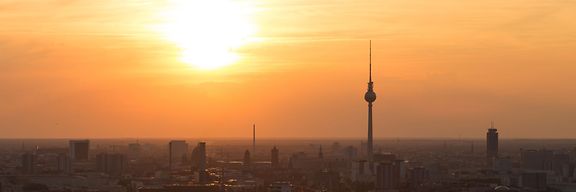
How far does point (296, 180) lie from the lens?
480ft

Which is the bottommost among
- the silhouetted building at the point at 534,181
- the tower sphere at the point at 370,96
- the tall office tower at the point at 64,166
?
the silhouetted building at the point at 534,181

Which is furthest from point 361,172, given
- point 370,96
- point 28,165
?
point 28,165

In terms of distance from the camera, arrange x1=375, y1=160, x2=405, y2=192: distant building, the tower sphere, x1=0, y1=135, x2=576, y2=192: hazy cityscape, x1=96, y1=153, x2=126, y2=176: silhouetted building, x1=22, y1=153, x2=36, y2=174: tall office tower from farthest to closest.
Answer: x1=96, y1=153, x2=126, y2=176: silhouetted building < x1=22, y1=153, x2=36, y2=174: tall office tower < the tower sphere < x1=375, y1=160, x2=405, y2=192: distant building < x1=0, y1=135, x2=576, y2=192: hazy cityscape

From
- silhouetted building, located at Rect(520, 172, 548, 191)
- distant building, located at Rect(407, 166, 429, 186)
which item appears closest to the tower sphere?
distant building, located at Rect(407, 166, 429, 186)

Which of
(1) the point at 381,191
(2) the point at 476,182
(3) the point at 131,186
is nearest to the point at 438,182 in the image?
(2) the point at 476,182

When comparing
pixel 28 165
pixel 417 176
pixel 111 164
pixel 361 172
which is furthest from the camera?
pixel 111 164

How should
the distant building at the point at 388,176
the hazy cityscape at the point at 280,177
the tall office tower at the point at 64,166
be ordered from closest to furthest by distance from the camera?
1. the hazy cityscape at the point at 280,177
2. the distant building at the point at 388,176
3. the tall office tower at the point at 64,166

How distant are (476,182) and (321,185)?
21.3 metres

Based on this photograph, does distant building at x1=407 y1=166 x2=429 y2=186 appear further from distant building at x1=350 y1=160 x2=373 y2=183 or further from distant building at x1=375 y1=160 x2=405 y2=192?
distant building at x1=350 y1=160 x2=373 y2=183

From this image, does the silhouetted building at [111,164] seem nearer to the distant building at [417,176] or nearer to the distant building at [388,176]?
the distant building at [417,176]

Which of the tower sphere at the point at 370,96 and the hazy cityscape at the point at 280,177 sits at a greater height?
the tower sphere at the point at 370,96

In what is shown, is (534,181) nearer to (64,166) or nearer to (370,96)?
(370,96)

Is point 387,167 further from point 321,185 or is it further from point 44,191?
point 44,191

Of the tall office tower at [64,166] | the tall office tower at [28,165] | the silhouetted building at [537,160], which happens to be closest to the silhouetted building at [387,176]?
the tall office tower at [64,166]
